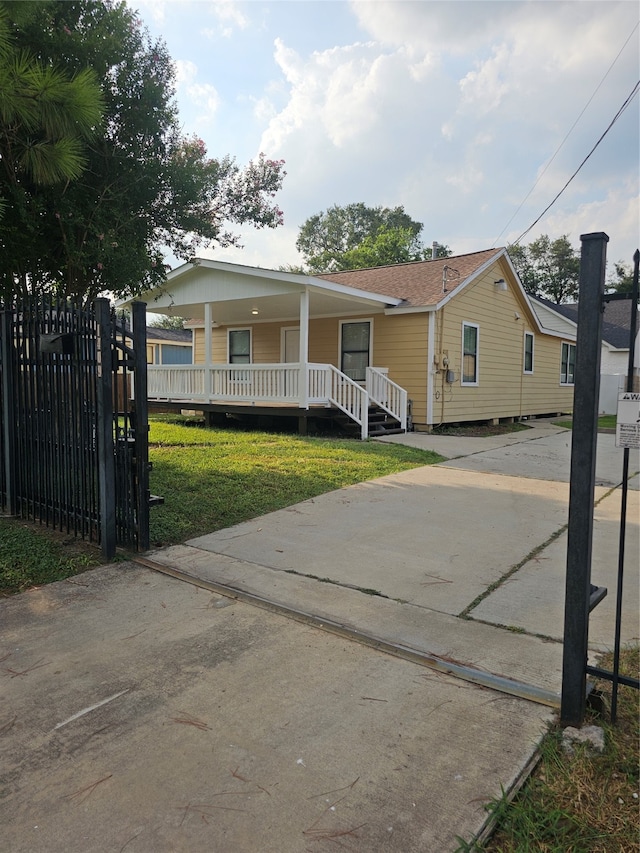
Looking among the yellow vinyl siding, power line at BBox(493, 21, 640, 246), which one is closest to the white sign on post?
power line at BBox(493, 21, 640, 246)

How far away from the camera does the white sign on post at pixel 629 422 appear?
1.90m

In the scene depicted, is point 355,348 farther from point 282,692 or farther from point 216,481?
point 282,692

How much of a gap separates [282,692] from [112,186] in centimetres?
600

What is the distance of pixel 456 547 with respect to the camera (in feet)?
14.2

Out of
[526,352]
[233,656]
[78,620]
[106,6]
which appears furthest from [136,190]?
[526,352]

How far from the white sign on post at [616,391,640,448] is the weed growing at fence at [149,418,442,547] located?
3511mm

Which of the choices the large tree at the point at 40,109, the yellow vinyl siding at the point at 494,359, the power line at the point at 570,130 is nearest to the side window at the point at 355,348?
the yellow vinyl siding at the point at 494,359

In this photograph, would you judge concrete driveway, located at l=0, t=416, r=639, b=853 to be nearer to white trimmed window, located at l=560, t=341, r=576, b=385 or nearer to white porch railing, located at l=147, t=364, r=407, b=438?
white porch railing, located at l=147, t=364, r=407, b=438

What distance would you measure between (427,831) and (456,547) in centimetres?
286

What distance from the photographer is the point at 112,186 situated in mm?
6266

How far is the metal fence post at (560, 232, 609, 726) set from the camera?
194 cm

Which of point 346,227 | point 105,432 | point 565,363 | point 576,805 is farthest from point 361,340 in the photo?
point 346,227

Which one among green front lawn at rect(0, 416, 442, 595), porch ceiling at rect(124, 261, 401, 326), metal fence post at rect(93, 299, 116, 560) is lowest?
green front lawn at rect(0, 416, 442, 595)

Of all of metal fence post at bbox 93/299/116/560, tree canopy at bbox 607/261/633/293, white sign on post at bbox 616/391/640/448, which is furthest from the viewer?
tree canopy at bbox 607/261/633/293
